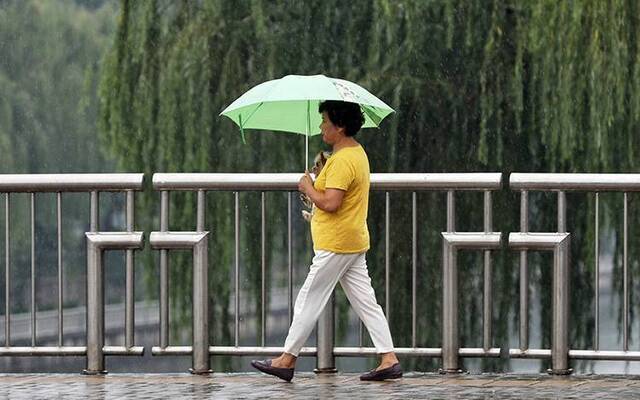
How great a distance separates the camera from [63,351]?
11.3 metres

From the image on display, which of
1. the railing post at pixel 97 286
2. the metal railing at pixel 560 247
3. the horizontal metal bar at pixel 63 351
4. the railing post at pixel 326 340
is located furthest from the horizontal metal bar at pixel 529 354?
the railing post at pixel 97 286

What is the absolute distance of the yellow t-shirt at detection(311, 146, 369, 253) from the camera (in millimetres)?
10117

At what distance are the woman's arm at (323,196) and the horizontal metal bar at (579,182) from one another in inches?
55.3

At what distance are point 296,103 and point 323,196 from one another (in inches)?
40.4

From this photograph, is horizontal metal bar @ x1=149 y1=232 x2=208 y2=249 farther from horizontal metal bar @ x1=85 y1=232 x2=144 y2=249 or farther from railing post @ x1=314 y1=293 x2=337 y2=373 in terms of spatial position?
railing post @ x1=314 y1=293 x2=337 y2=373

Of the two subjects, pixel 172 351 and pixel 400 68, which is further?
pixel 400 68

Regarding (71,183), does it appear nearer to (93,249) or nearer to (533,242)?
(93,249)

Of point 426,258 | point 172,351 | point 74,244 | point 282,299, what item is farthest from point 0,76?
point 172,351

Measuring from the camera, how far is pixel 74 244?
126 feet

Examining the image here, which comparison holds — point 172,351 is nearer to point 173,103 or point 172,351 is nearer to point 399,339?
point 399,339

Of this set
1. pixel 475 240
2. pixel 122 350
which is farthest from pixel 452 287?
pixel 122 350

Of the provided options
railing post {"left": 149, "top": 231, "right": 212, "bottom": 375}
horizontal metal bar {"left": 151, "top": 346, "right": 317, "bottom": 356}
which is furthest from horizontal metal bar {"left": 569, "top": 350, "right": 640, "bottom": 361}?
railing post {"left": 149, "top": 231, "right": 212, "bottom": 375}

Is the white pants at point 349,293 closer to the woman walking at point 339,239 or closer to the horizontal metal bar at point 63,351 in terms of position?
the woman walking at point 339,239

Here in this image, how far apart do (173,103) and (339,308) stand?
2.83 m
